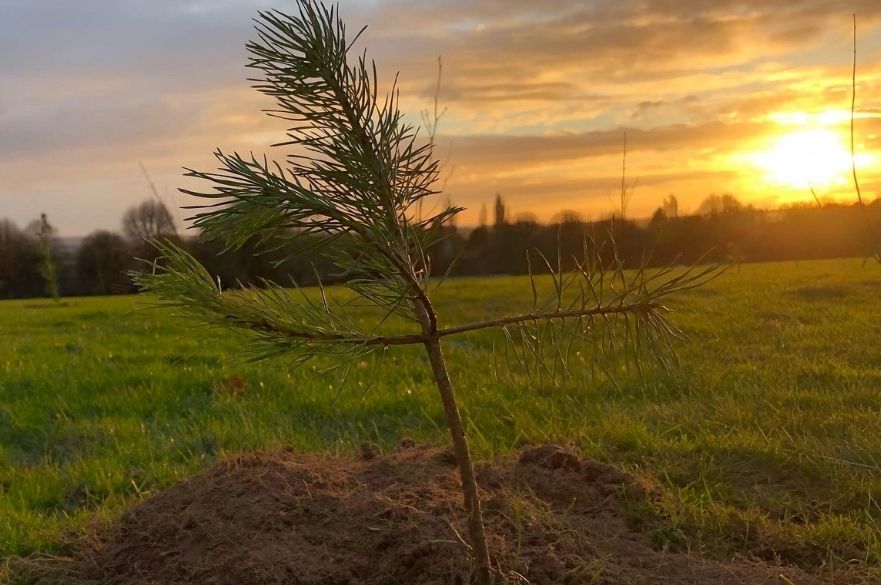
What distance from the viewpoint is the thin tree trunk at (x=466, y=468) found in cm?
195

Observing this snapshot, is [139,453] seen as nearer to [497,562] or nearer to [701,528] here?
[497,562]

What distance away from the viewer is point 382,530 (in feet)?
7.86

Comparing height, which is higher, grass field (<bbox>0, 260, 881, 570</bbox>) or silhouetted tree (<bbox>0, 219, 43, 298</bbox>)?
silhouetted tree (<bbox>0, 219, 43, 298</bbox>)

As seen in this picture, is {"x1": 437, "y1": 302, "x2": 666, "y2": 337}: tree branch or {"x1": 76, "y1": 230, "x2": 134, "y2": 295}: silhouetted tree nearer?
{"x1": 437, "y1": 302, "x2": 666, "y2": 337}: tree branch

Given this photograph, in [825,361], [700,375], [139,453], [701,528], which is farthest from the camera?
[825,361]

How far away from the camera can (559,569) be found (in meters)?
2.19

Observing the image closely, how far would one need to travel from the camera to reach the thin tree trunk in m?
1.95

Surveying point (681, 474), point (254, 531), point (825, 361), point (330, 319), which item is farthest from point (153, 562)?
point (825, 361)

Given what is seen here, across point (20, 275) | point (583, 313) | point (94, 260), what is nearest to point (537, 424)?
point (583, 313)

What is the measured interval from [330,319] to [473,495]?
2.13 ft

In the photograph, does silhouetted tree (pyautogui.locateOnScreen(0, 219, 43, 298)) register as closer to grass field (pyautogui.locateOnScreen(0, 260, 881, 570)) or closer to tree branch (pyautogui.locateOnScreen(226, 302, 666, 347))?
grass field (pyautogui.locateOnScreen(0, 260, 881, 570))

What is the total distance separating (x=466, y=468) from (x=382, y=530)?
0.56m

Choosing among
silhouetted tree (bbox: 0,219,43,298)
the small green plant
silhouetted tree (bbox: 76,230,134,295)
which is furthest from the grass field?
silhouetted tree (bbox: 0,219,43,298)

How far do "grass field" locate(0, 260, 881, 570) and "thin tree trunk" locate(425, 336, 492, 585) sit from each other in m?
0.59
